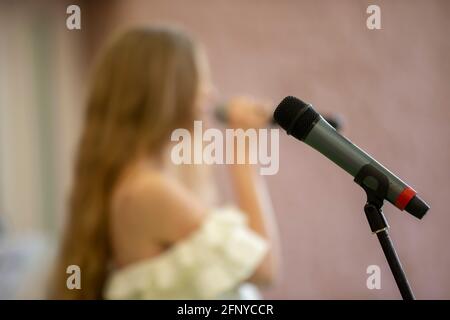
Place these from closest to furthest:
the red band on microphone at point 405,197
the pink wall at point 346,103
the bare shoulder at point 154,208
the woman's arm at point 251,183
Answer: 1. the red band on microphone at point 405,197
2. the bare shoulder at point 154,208
3. the woman's arm at point 251,183
4. the pink wall at point 346,103

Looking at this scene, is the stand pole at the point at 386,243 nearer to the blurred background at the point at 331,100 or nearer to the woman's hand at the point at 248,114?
the woman's hand at the point at 248,114

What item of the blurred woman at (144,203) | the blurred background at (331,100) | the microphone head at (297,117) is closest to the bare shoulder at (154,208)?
→ the blurred woman at (144,203)

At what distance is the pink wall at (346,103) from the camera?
144 cm

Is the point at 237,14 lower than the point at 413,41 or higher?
higher

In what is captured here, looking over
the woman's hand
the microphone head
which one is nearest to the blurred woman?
the woman's hand

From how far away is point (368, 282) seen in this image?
1575 millimetres

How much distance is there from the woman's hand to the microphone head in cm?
57

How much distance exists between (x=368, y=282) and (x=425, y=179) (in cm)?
34

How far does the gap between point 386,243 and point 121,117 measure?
578 mm

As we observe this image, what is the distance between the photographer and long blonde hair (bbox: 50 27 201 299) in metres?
1.00

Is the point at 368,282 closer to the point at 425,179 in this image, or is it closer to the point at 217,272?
the point at 425,179

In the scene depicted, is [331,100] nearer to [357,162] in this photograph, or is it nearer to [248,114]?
[248,114]

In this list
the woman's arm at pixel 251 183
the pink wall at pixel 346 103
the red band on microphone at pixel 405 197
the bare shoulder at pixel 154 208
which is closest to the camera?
the red band on microphone at pixel 405 197
